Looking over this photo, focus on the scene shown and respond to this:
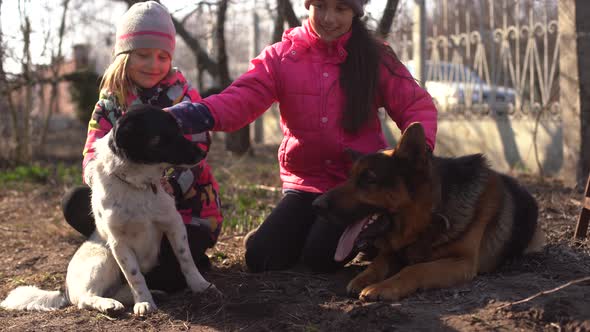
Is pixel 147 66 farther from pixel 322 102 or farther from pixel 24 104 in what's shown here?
pixel 24 104

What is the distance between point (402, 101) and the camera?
4230 mm

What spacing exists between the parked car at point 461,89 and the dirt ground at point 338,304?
3994mm

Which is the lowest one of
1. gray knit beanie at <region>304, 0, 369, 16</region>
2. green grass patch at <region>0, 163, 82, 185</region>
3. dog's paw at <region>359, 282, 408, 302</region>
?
green grass patch at <region>0, 163, 82, 185</region>

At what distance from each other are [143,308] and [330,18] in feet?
6.81

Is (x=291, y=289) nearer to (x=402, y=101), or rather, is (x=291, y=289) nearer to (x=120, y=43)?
(x=402, y=101)

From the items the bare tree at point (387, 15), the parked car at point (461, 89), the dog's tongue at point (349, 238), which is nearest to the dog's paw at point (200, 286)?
the dog's tongue at point (349, 238)

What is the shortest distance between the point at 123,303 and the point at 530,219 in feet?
8.35

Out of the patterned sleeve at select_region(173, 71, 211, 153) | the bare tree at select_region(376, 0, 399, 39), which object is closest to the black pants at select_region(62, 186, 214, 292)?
the patterned sleeve at select_region(173, 71, 211, 153)

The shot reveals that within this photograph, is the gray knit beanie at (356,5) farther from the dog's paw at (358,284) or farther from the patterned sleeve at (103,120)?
the dog's paw at (358,284)

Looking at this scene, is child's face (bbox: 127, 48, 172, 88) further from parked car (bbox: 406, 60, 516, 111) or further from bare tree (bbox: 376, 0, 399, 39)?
parked car (bbox: 406, 60, 516, 111)

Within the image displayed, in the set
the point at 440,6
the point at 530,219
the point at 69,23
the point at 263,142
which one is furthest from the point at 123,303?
the point at 263,142

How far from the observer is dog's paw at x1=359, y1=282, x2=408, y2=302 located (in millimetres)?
3389

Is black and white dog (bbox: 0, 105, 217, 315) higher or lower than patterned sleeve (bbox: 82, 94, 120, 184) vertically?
lower

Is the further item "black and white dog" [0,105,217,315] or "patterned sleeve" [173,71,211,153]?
"patterned sleeve" [173,71,211,153]
